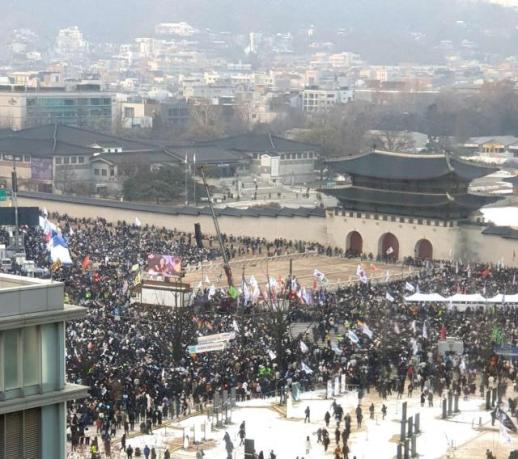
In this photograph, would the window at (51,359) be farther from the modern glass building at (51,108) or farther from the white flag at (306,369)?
the modern glass building at (51,108)

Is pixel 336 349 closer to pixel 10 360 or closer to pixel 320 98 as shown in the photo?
pixel 10 360

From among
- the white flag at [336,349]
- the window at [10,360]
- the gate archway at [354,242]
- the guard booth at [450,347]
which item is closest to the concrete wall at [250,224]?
the gate archway at [354,242]

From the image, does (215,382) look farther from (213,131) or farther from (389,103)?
(389,103)

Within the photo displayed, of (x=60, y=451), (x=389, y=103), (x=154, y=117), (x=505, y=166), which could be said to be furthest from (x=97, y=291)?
(x=389, y=103)

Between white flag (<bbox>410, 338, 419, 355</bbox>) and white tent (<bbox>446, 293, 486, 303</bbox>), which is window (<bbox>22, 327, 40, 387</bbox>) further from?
white tent (<bbox>446, 293, 486, 303</bbox>)

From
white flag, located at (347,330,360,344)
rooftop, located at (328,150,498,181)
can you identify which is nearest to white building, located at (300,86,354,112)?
rooftop, located at (328,150,498,181)
